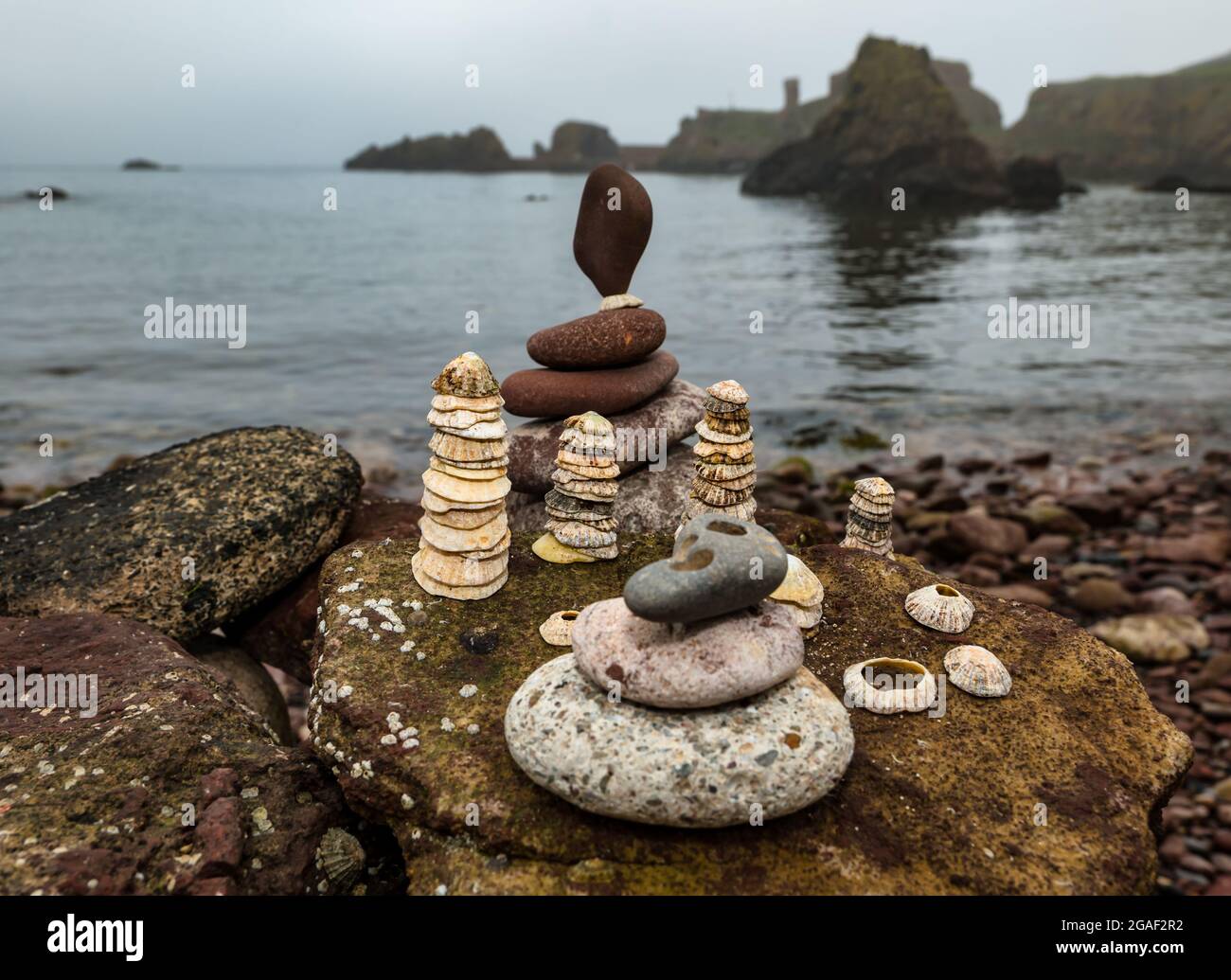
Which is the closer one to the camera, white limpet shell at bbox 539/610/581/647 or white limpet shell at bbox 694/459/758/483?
white limpet shell at bbox 539/610/581/647

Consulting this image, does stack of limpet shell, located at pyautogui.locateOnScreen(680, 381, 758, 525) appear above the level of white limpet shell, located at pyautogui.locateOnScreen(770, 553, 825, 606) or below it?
above

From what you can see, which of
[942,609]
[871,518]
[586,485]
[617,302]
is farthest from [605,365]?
[942,609]

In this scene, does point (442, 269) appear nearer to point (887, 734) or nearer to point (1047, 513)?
point (1047, 513)

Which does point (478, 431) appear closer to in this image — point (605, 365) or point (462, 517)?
point (462, 517)

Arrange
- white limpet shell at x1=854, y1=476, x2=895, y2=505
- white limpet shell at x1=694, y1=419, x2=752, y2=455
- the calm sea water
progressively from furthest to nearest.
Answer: the calm sea water, white limpet shell at x1=854, y1=476, x2=895, y2=505, white limpet shell at x1=694, y1=419, x2=752, y2=455

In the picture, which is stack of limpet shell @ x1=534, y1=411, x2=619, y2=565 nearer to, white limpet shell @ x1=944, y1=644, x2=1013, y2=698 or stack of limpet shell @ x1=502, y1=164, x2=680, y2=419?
stack of limpet shell @ x1=502, y1=164, x2=680, y2=419

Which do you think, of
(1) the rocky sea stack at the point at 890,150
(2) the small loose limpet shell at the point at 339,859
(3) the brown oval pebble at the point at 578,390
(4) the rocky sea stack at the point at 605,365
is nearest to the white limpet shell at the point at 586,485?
(4) the rocky sea stack at the point at 605,365

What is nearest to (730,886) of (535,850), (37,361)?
(535,850)

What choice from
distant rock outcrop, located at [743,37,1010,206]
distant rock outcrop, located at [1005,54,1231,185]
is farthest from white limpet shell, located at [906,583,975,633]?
distant rock outcrop, located at [1005,54,1231,185]
